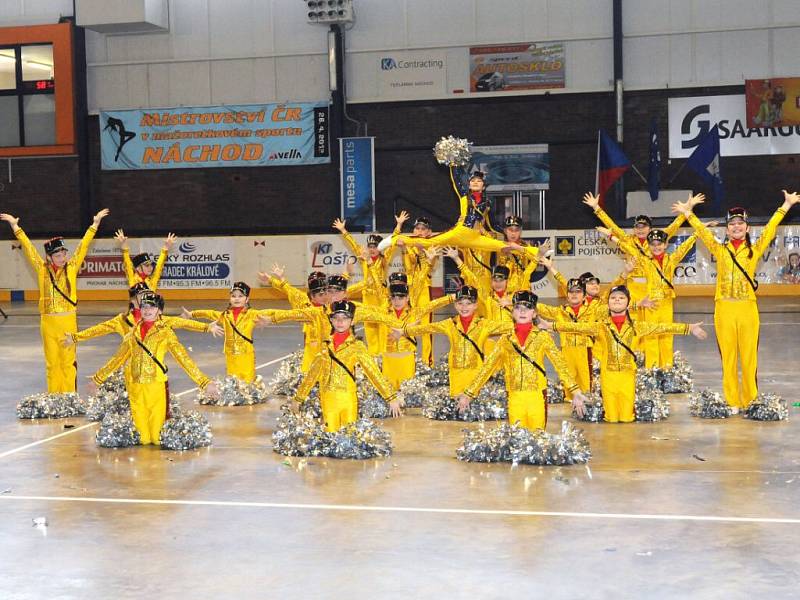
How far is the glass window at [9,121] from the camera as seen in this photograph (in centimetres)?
2983

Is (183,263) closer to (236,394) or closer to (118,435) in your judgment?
(236,394)

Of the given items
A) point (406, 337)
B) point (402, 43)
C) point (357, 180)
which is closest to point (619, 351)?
point (406, 337)

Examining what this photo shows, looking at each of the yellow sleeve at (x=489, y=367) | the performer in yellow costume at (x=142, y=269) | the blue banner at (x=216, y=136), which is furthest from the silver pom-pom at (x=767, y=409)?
the blue banner at (x=216, y=136)

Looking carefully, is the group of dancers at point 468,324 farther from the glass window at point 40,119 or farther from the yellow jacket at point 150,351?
the glass window at point 40,119

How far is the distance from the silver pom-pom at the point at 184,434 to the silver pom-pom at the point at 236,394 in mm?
2475

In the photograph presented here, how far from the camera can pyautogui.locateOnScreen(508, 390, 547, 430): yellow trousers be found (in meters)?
8.88

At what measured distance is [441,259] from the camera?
2447cm

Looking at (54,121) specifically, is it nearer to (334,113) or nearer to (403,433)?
(334,113)

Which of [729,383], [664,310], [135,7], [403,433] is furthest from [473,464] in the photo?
[135,7]

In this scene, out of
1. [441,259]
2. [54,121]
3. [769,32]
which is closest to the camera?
[441,259]

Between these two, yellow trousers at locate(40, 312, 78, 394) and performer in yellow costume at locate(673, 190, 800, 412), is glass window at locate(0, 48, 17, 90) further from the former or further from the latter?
performer in yellow costume at locate(673, 190, 800, 412)

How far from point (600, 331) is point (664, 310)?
370cm

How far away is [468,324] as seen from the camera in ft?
36.0

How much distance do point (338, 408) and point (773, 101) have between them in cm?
2040
